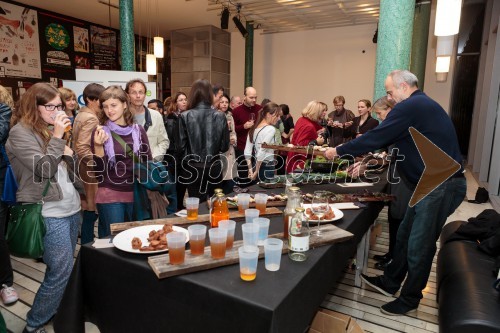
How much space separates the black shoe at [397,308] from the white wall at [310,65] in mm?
7761

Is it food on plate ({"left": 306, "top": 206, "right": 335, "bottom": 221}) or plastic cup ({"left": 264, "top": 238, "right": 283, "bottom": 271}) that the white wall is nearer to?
food on plate ({"left": 306, "top": 206, "right": 335, "bottom": 221})

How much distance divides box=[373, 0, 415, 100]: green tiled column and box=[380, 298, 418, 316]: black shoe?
238 cm

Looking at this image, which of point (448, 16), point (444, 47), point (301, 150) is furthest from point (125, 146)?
point (444, 47)

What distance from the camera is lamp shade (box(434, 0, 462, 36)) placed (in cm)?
337

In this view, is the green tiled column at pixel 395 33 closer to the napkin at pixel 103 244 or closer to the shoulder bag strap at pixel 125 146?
the shoulder bag strap at pixel 125 146

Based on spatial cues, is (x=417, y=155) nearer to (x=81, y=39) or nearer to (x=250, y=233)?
(x=250, y=233)

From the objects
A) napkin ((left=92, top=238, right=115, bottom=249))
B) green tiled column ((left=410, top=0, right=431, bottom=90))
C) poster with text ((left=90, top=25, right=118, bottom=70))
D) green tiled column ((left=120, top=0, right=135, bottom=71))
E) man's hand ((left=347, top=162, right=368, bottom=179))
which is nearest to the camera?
napkin ((left=92, top=238, right=115, bottom=249))

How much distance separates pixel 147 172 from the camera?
86.1 inches

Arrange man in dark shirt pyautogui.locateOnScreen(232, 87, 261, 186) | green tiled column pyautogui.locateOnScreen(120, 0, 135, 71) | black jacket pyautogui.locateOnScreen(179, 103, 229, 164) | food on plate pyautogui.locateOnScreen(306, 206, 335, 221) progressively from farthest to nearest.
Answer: green tiled column pyautogui.locateOnScreen(120, 0, 135, 71), man in dark shirt pyautogui.locateOnScreen(232, 87, 261, 186), black jacket pyautogui.locateOnScreen(179, 103, 229, 164), food on plate pyautogui.locateOnScreen(306, 206, 335, 221)

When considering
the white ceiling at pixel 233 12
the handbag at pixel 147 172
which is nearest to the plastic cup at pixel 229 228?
the handbag at pixel 147 172

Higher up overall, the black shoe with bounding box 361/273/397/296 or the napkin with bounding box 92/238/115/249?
the napkin with bounding box 92/238/115/249

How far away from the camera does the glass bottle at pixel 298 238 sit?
1.35 meters

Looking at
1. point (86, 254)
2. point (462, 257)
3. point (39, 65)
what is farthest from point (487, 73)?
point (39, 65)

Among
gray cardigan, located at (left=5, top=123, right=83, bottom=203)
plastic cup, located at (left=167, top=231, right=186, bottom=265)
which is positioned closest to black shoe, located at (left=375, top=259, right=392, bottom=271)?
plastic cup, located at (left=167, top=231, right=186, bottom=265)
